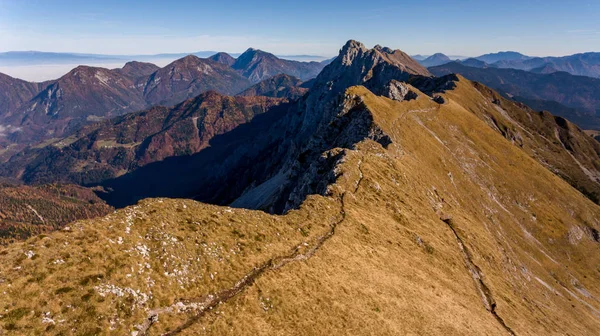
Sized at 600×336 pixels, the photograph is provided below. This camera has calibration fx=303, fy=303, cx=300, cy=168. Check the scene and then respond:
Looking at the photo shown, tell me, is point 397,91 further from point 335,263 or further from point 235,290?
point 235,290

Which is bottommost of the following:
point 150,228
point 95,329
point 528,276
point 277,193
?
point 528,276

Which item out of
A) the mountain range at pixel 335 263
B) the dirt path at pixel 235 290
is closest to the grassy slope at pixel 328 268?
the mountain range at pixel 335 263

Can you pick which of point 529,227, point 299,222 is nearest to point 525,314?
point 299,222

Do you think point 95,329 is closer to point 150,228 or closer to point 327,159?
point 150,228

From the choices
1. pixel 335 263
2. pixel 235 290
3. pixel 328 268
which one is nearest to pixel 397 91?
pixel 335 263

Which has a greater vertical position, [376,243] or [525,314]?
[376,243]

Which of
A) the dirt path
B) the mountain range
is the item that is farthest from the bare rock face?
the dirt path

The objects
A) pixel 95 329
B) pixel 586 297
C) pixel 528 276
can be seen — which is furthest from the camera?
pixel 586 297

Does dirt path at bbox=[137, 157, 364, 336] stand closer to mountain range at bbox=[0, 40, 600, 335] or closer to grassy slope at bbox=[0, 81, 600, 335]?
mountain range at bbox=[0, 40, 600, 335]
